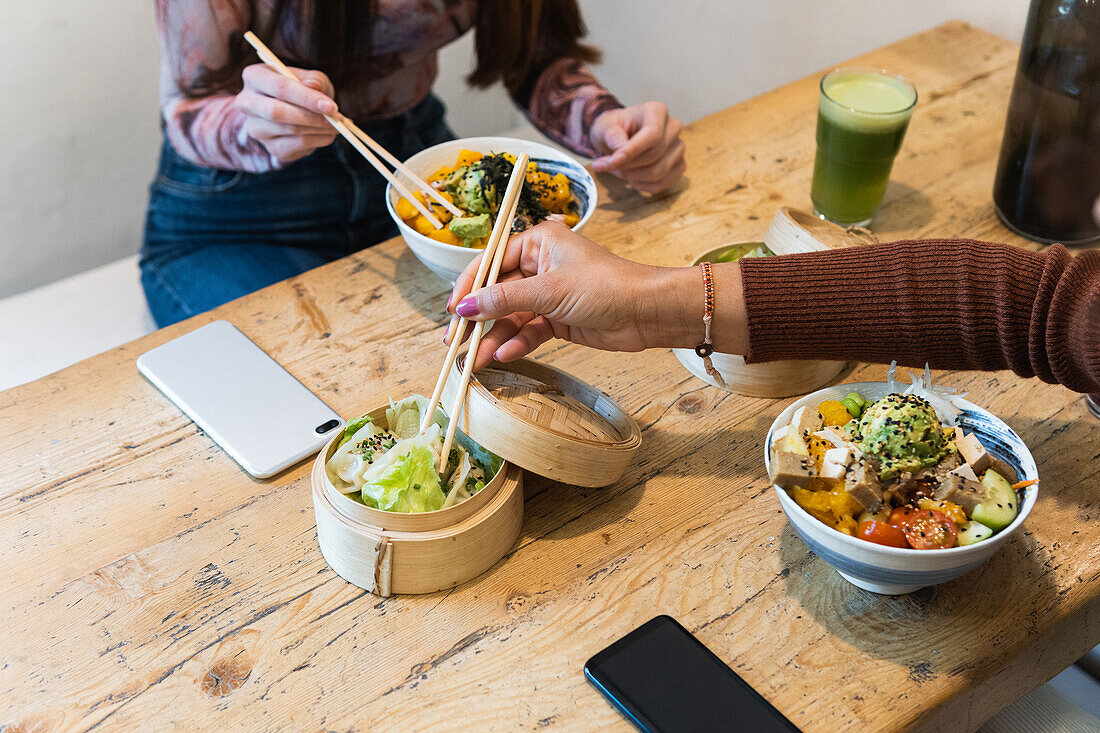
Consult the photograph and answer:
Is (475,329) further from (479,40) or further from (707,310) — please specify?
(479,40)

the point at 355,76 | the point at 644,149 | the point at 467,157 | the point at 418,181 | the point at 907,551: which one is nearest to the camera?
the point at 907,551

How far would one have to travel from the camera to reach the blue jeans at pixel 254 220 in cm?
151

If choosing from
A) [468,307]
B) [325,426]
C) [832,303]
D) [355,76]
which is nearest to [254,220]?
[355,76]

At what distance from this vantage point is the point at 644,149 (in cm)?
137

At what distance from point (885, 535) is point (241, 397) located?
29.2 inches

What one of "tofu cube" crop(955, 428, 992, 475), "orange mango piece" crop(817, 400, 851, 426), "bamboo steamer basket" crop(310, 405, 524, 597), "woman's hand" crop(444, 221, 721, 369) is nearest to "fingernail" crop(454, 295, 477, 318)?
"woman's hand" crop(444, 221, 721, 369)

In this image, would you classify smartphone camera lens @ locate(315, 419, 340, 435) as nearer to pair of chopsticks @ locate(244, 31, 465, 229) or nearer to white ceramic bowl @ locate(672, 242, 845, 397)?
pair of chopsticks @ locate(244, 31, 465, 229)

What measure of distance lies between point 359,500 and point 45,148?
5.29 feet

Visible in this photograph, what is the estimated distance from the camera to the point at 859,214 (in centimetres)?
134

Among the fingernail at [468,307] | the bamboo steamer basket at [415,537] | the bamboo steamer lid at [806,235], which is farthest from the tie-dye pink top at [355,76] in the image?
the bamboo steamer basket at [415,537]

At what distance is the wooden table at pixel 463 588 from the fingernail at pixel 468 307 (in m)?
0.21

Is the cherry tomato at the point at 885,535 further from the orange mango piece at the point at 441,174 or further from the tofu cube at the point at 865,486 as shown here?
the orange mango piece at the point at 441,174

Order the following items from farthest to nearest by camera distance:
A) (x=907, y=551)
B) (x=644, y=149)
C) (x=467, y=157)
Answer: (x=644, y=149), (x=467, y=157), (x=907, y=551)

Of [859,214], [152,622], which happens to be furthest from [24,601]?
[859,214]
